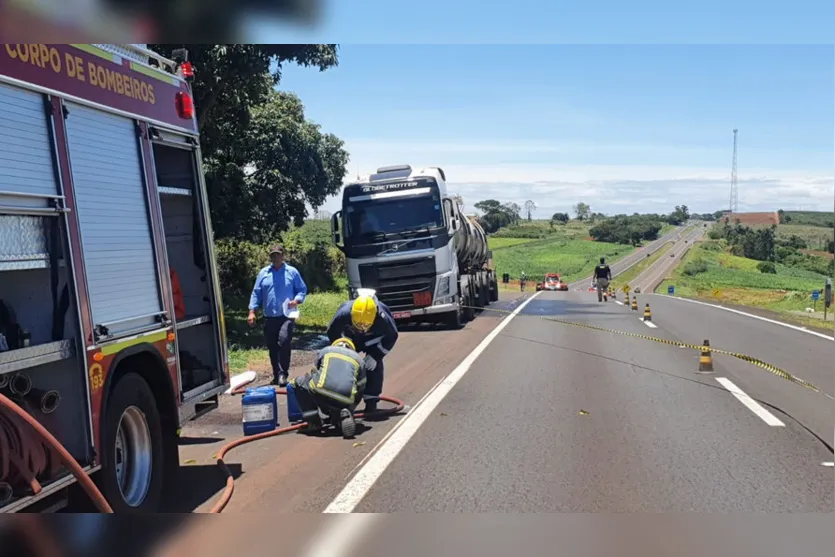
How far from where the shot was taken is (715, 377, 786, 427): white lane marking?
885cm

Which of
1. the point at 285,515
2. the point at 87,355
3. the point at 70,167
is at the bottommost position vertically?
the point at 285,515

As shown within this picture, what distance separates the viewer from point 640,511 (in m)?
5.64

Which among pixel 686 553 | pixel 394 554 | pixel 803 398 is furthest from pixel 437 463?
pixel 803 398

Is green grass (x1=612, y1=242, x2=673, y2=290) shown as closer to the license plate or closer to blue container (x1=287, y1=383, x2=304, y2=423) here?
the license plate

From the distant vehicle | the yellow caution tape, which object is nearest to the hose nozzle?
the yellow caution tape

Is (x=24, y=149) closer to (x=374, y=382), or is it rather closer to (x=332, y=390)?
(x=332, y=390)

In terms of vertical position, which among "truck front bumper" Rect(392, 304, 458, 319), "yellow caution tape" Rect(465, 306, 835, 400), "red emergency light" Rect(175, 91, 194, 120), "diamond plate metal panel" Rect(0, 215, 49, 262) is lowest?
"yellow caution tape" Rect(465, 306, 835, 400)

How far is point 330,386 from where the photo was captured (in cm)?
800

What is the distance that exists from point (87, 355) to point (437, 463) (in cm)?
330

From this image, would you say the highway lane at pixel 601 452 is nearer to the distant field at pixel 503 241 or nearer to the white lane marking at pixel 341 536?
the white lane marking at pixel 341 536

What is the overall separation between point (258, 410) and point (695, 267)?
71088 mm

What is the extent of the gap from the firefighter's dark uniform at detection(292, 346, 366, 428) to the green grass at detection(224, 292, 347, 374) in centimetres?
397

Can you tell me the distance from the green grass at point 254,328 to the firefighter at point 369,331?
11.1 feet

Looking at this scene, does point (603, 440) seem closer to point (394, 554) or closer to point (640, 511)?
point (640, 511)
